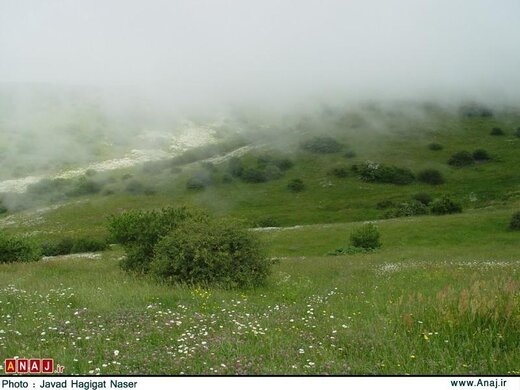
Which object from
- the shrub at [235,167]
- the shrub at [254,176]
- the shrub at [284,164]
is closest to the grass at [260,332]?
the shrub at [254,176]

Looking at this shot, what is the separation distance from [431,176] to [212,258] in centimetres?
10858

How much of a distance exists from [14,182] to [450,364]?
154 m

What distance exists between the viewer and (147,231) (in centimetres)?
2583

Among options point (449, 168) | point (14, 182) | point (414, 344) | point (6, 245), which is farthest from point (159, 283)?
point (14, 182)

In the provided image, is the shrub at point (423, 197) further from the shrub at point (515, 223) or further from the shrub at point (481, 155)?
the shrub at point (515, 223)

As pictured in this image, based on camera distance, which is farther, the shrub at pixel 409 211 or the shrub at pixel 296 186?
the shrub at pixel 296 186

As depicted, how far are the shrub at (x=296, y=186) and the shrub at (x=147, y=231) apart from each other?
94.5m

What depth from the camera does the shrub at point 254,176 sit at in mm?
130000

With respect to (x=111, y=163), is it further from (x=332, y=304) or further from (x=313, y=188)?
(x=332, y=304)

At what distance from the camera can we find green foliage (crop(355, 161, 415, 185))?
119312 mm

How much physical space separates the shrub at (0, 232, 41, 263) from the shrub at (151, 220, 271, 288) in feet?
77.8

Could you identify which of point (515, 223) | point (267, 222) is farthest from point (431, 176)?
point (515, 223)

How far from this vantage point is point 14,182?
470 feet

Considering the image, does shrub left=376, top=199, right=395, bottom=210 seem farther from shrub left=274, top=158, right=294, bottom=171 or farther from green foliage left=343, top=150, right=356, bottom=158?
shrub left=274, top=158, right=294, bottom=171
